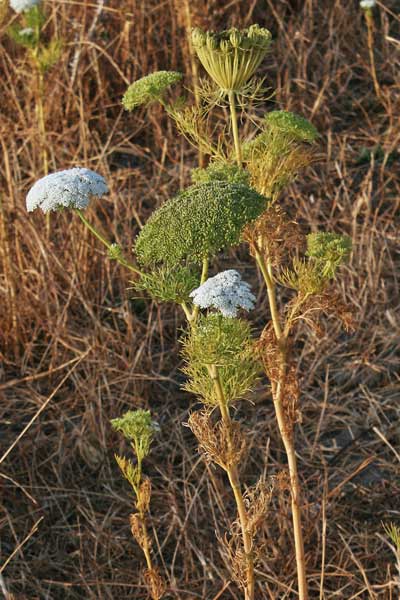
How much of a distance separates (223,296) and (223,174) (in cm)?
31

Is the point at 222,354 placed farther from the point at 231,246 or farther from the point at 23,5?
the point at 23,5

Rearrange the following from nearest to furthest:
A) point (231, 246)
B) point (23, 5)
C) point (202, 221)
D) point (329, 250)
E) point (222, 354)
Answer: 1. point (202, 221)
2. point (231, 246)
3. point (222, 354)
4. point (329, 250)
5. point (23, 5)

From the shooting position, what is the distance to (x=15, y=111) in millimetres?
5605

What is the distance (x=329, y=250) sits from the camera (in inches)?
90.6

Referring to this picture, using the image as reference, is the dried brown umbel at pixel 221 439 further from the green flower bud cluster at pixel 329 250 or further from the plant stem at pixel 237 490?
the green flower bud cluster at pixel 329 250

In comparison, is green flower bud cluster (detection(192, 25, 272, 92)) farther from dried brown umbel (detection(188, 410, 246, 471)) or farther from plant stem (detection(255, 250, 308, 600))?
dried brown umbel (detection(188, 410, 246, 471))

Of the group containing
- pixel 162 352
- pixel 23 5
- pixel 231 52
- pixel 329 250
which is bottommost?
pixel 162 352

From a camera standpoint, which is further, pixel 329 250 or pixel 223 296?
pixel 329 250

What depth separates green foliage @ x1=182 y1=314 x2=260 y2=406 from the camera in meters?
2.18

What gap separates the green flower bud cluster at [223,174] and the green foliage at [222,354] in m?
0.32

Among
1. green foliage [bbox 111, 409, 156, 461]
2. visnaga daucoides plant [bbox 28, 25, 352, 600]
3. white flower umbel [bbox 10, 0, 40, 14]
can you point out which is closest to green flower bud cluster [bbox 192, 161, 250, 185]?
visnaga daucoides plant [bbox 28, 25, 352, 600]

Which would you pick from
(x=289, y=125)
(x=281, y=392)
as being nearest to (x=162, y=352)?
(x=281, y=392)

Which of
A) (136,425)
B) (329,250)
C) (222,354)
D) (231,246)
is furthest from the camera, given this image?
(136,425)

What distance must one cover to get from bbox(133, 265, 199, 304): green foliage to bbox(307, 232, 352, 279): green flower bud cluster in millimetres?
305
